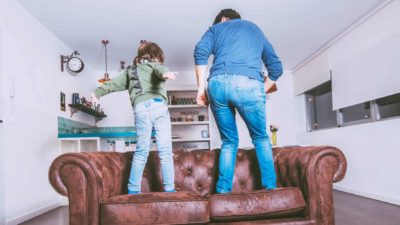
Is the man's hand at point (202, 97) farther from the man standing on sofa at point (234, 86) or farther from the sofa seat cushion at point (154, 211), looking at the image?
the sofa seat cushion at point (154, 211)

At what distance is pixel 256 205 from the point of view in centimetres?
171

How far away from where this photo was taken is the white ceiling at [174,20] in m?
3.90

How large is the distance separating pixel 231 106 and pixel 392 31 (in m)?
2.94

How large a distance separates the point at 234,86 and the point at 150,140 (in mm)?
707

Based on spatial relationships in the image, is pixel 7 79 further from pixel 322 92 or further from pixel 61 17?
pixel 322 92

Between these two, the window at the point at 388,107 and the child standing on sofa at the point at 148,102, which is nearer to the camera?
the child standing on sofa at the point at 148,102

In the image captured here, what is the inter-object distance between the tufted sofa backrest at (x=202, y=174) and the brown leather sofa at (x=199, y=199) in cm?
23

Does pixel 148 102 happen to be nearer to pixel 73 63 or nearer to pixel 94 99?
pixel 94 99

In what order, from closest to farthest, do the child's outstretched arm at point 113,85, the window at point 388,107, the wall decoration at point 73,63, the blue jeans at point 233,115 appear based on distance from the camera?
the blue jeans at point 233,115 → the child's outstretched arm at point 113,85 → the window at point 388,107 → the wall decoration at point 73,63

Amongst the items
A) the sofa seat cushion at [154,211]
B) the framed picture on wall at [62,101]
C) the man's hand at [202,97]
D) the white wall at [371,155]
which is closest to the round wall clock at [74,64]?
the framed picture on wall at [62,101]

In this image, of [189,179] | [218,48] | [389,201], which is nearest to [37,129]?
[189,179]

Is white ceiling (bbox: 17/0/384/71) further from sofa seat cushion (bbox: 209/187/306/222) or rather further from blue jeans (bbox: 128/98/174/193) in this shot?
sofa seat cushion (bbox: 209/187/306/222)

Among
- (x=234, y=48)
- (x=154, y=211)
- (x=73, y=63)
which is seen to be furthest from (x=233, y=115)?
(x=73, y=63)

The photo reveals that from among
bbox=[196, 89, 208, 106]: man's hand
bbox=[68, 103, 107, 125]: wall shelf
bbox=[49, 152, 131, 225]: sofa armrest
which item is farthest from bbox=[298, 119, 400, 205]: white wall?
bbox=[68, 103, 107, 125]: wall shelf
